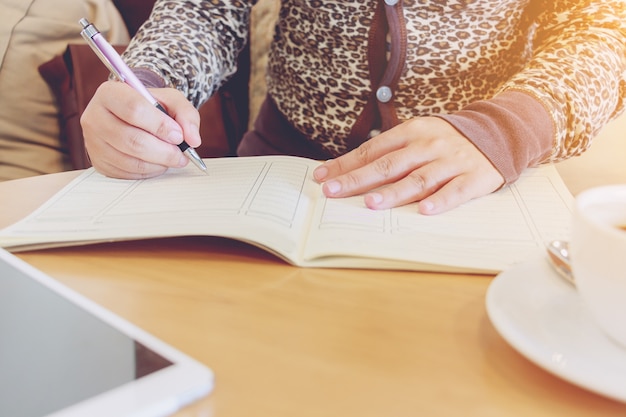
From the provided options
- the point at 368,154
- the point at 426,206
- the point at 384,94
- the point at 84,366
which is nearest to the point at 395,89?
the point at 384,94

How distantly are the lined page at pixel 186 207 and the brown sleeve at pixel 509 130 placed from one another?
0.60 feet

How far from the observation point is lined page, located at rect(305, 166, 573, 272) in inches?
20.9

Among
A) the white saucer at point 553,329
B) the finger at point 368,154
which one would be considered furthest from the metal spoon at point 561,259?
the finger at point 368,154

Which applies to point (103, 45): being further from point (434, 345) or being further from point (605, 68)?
point (605, 68)

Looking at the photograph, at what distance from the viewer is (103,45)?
719 mm

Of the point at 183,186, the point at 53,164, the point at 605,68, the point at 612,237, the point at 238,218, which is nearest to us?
the point at 612,237

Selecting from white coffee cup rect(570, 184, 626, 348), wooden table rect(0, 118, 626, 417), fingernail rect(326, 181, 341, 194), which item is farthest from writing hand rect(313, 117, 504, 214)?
white coffee cup rect(570, 184, 626, 348)

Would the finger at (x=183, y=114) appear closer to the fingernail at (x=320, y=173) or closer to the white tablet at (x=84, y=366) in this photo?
the fingernail at (x=320, y=173)

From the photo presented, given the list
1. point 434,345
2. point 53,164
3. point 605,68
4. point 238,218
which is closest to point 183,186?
point 238,218

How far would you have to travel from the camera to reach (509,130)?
2.36ft

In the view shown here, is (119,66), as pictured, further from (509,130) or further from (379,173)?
(509,130)

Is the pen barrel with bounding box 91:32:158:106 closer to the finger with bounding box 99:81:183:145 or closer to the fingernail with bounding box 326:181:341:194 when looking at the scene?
the finger with bounding box 99:81:183:145

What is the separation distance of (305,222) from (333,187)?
0.07 meters

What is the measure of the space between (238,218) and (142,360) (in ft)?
0.75
